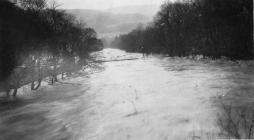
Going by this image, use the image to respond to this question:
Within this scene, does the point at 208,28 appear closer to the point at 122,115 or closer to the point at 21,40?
the point at 21,40

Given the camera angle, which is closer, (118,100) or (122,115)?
(122,115)

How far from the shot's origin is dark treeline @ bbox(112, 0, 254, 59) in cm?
3966

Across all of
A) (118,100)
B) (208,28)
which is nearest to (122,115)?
(118,100)

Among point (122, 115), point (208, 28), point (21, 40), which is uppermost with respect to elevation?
point (208, 28)

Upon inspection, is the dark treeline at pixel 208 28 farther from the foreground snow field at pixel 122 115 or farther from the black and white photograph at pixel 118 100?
the foreground snow field at pixel 122 115

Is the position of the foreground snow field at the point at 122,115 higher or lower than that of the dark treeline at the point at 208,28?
lower

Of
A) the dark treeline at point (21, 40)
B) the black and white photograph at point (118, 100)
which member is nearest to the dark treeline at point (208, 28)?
the black and white photograph at point (118, 100)

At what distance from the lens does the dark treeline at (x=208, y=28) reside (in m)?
39.7

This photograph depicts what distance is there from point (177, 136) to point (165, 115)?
3248 mm

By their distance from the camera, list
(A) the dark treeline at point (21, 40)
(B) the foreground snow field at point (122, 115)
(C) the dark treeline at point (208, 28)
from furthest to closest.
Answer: (C) the dark treeline at point (208, 28), (A) the dark treeline at point (21, 40), (B) the foreground snow field at point (122, 115)

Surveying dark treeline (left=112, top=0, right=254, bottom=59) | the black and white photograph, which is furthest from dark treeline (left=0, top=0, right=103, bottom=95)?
dark treeline (left=112, top=0, right=254, bottom=59)

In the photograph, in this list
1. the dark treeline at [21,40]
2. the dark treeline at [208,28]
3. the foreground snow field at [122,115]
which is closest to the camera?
the foreground snow field at [122,115]

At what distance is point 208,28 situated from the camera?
51.5 m

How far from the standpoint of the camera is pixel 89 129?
12.9 metres
